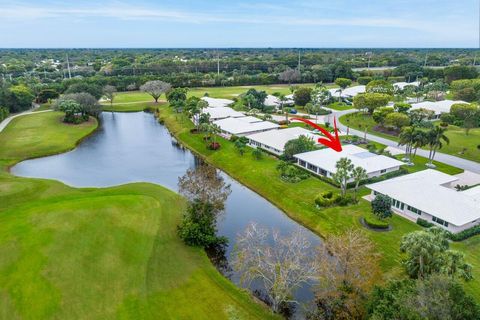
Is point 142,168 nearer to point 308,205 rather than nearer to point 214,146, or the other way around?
point 214,146

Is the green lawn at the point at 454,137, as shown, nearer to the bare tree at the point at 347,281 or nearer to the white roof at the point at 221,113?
the white roof at the point at 221,113

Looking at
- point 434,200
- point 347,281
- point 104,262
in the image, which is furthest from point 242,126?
point 347,281

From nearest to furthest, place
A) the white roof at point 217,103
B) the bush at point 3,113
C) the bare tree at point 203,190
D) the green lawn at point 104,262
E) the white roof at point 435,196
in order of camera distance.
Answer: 1. the green lawn at point 104,262
2. the bare tree at point 203,190
3. the white roof at point 435,196
4. the bush at point 3,113
5. the white roof at point 217,103

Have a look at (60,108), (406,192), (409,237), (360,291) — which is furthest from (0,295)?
(60,108)

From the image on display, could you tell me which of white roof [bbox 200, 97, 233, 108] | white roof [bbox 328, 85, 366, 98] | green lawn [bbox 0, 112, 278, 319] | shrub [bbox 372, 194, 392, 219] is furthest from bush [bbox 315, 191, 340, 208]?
white roof [bbox 328, 85, 366, 98]

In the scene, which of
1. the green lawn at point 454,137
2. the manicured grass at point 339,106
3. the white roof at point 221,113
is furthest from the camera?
the manicured grass at point 339,106

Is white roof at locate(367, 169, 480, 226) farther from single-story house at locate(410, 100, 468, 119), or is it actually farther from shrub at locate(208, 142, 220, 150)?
single-story house at locate(410, 100, 468, 119)

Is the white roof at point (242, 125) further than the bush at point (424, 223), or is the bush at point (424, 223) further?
the white roof at point (242, 125)

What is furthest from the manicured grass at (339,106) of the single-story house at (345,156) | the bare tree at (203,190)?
the bare tree at (203,190)
